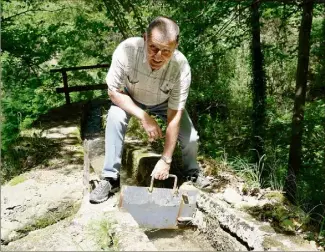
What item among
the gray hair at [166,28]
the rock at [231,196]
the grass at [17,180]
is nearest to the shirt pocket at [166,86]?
the gray hair at [166,28]

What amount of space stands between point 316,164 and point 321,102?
234cm

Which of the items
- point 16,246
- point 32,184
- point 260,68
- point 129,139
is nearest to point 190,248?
point 16,246

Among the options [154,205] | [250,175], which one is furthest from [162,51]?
[250,175]

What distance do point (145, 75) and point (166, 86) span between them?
19 cm

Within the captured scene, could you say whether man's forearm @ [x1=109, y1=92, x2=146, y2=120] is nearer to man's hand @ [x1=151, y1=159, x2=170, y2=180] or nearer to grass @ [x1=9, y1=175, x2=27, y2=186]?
man's hand @ [x1=151, y1=159, x2=170, y2=180]

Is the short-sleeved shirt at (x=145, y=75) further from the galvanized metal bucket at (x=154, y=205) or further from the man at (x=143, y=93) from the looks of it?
the galvanized metal bucket at (x=154, y=205)

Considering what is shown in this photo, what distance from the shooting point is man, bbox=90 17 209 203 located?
2969mm

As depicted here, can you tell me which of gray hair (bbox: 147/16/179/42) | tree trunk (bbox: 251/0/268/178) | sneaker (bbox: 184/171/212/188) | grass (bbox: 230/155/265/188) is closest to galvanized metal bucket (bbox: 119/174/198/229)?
sneaker (bbox: 184/171/212/188)

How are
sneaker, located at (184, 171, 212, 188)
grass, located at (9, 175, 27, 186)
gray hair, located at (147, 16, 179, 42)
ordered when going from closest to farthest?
gray hair, located at (147, 16, 179, 42), sneaker, located at (184, 171, 212, 188), grass, located at (9, 175, 27, 186)

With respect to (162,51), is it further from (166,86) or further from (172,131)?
(172,131)

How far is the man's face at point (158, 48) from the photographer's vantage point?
2.71 m

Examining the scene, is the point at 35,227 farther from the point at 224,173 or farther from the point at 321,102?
the point at 321,102

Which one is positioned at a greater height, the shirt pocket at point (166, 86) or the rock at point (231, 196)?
the shirt pocket at point (166, 86)

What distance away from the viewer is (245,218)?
9.14 feet
